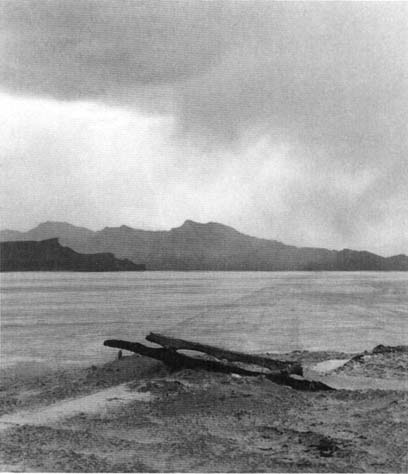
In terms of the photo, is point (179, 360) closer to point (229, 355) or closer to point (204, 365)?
point (204, 365)

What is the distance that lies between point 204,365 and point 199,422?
2806 mm

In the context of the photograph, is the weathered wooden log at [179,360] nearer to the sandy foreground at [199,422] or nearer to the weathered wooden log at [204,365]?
the weathered wooden log at [204,365]

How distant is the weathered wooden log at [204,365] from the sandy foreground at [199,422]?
25 cm

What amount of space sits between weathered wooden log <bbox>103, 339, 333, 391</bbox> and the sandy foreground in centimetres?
25

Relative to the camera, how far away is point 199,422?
8.57 meters

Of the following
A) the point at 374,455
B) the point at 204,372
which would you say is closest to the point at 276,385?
the point at 204,372

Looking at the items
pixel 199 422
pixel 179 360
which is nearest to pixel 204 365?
pixel 179 360

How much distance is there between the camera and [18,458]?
6926 mm

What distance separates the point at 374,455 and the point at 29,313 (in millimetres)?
25381

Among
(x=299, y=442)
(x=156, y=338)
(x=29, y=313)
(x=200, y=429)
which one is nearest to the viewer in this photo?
(x=299, y=442)

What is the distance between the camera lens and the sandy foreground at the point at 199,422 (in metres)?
6.90

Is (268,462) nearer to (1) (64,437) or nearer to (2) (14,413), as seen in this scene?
(1) (64,437)

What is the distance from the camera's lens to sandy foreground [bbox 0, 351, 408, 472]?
22.6 ft

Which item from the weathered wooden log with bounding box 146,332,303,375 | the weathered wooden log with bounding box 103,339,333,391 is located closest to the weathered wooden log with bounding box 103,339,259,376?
the weathered wooden log with bounding box 103,339,333,391
